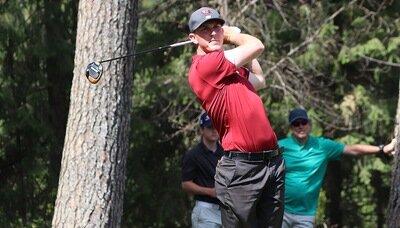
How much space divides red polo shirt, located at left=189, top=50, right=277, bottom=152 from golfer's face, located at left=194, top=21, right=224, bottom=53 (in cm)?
9

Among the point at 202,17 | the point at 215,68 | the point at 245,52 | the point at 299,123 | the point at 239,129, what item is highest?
the point at 202,17

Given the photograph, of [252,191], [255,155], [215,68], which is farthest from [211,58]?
[252,191]

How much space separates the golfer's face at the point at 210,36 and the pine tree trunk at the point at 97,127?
1.99 meters

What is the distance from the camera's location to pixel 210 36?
494cm

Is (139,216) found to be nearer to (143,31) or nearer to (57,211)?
(143,31)

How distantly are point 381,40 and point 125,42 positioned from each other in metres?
6.11

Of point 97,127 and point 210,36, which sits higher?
point 210,36

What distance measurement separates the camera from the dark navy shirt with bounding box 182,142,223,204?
293 inches

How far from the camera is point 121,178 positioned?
6949 millimetres

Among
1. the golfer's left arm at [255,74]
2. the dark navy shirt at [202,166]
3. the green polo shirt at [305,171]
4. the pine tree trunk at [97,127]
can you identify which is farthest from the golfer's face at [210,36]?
the green polo shirt at [305,171]

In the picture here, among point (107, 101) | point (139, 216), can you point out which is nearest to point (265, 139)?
point (107, 101)

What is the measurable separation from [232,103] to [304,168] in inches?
115

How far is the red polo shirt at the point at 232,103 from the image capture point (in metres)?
4.82

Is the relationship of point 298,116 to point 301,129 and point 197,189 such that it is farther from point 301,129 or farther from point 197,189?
point 197,189
